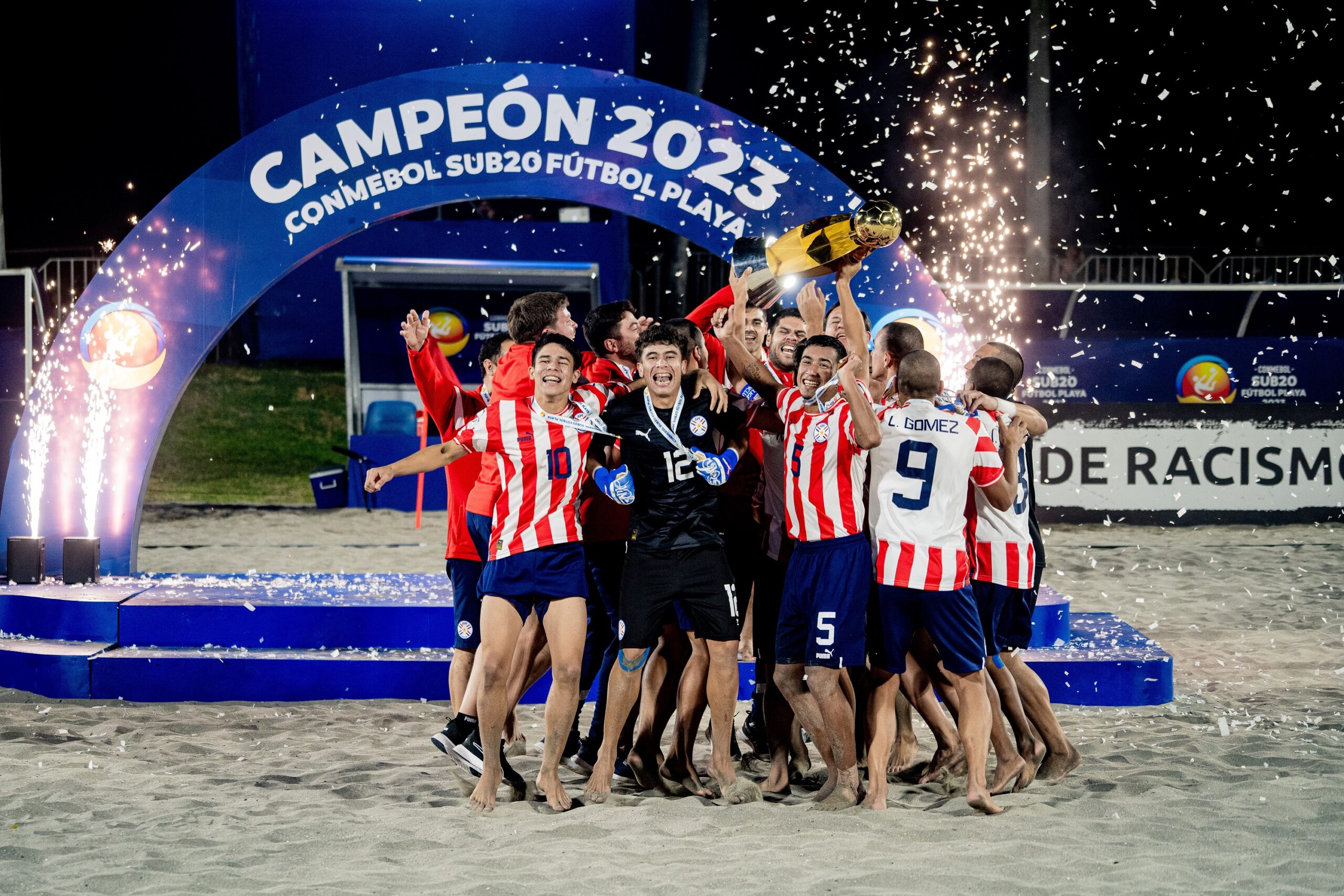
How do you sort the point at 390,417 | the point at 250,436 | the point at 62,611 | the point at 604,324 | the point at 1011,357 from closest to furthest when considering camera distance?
the point at 1011,357 → the point at 604,324 → the point at 62,611 → the point at 390,417 → the point at 250,436

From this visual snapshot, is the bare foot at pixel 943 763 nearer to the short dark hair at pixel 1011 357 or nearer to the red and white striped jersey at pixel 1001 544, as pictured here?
the red and white striped jersey at pixel 1001 544

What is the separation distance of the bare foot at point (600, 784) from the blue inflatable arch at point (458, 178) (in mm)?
3097

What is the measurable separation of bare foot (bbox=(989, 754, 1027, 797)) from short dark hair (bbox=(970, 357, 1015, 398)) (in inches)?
→ 54.3

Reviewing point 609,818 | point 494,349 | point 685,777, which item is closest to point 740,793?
point 685,777

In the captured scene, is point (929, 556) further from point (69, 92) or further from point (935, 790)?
point (69, 92)

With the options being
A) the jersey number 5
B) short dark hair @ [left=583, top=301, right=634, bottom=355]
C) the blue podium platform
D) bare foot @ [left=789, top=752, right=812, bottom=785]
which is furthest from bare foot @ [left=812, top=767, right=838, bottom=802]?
short dark hair @ [left=583, top=301, right=634, bottom=355]

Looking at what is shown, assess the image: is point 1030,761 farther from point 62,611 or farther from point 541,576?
point 62,611

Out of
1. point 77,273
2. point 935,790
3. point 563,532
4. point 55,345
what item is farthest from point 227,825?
point 77,273

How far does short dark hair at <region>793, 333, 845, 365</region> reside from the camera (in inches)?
183

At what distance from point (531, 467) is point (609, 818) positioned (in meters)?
1.29

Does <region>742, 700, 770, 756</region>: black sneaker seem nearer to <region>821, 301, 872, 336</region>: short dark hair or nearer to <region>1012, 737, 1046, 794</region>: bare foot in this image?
<region>1012, 737, 1046, 794</region>: bare foot

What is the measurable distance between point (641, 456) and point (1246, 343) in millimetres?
10676

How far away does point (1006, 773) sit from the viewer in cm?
477

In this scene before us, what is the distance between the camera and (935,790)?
4848 mm
